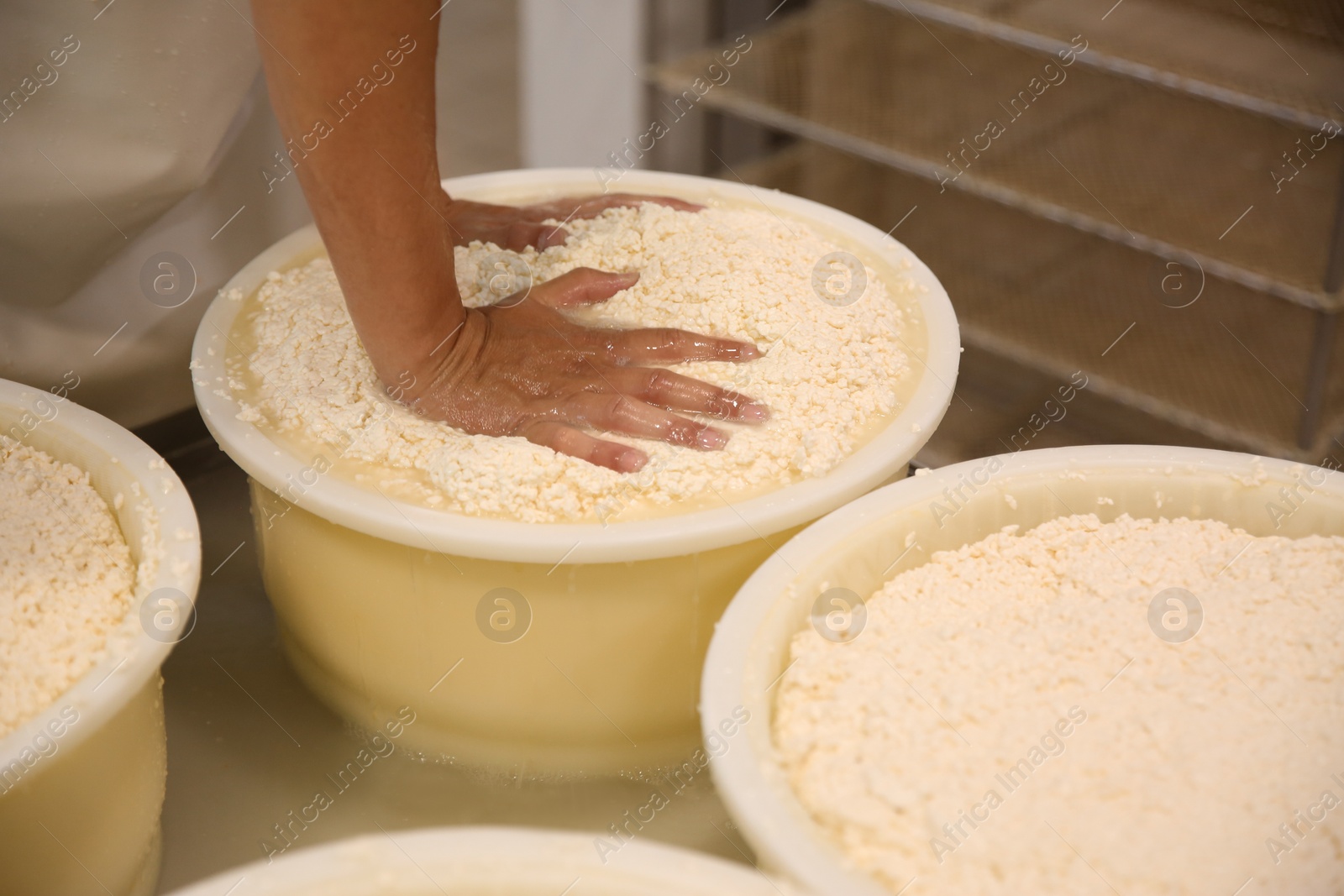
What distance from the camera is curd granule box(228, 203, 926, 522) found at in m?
0.80

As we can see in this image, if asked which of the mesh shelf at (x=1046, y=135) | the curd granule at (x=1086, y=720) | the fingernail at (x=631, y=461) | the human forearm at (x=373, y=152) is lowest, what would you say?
the mesh shelf at (x=1046, y=135)

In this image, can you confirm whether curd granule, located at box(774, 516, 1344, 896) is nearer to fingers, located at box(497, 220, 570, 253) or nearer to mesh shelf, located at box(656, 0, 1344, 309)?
fingers, located at box(497, 220, 570, 253)

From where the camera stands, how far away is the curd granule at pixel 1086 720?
0.59 m

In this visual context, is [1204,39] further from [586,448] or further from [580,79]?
[586,448]

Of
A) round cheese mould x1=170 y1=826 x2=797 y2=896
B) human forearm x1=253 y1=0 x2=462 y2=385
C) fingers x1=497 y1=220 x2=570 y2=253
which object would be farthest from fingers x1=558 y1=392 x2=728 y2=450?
round cheese mould x1=170 y1=826 x2=797 y2=896

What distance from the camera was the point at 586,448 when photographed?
0.82 metres

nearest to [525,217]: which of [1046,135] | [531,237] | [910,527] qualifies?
[531,237]

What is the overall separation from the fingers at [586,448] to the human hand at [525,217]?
265mm

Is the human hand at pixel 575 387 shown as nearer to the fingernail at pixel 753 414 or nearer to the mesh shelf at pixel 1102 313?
the fingernail at pixel 753 414

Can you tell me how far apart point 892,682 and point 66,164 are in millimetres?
810

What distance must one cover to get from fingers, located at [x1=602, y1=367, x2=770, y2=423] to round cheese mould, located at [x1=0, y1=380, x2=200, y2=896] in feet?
1.03

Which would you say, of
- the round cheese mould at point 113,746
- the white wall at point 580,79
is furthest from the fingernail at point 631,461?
the white wall at point 580,79

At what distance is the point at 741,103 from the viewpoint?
1.82 meters

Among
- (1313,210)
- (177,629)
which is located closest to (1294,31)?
(1313,210)
